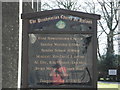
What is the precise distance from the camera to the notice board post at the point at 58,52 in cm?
509

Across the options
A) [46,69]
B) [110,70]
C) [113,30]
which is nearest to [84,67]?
[46,69]

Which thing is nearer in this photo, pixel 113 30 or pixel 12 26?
pixel 12 26

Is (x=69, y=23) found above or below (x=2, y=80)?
above

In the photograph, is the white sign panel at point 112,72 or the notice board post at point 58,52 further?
the white sign panel at point 112,72

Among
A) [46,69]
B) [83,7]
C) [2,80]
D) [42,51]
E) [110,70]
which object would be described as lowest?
[110,70]

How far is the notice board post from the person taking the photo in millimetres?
5094

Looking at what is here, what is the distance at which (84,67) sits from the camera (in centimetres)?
509

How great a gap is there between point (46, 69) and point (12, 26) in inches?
124

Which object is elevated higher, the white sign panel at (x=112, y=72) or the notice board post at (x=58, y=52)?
the notice board post at (x=58, y=52)

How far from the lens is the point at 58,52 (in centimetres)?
511

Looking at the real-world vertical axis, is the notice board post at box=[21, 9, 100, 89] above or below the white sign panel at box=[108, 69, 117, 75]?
above

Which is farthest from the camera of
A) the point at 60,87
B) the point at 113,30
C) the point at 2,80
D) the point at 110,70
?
the point at 113,30

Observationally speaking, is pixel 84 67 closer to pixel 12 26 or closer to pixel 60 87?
pixel 60 87

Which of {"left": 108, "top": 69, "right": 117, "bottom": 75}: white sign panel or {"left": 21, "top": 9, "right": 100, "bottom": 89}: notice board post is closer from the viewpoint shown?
{"left": 21, "top": 9, "right": 100, "bottom": 89}: notice board post
